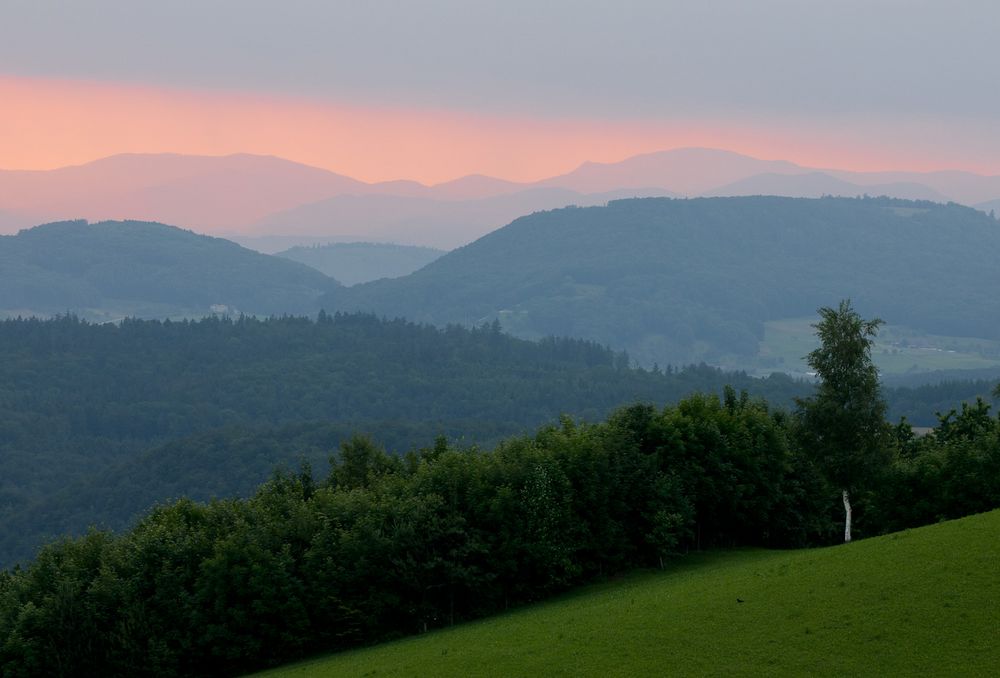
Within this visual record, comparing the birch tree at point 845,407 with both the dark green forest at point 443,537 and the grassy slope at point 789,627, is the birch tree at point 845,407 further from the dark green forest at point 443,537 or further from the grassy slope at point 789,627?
the grassy slope at point 789,627

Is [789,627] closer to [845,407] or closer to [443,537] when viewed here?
[845,407]

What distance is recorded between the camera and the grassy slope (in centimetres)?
3719

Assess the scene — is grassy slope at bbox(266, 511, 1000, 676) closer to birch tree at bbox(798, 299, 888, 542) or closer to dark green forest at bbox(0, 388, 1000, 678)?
dark green forest at bbox(0, 388, 1000, 678)

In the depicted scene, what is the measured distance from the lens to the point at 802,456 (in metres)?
68.1

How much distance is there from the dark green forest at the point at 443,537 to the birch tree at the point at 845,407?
1.03 m

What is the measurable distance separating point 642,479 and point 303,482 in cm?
2448

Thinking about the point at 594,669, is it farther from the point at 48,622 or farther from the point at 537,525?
the point at 48,622

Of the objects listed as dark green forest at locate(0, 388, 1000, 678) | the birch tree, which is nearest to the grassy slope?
dark green forest at locate(0, 388, 1000, 678)

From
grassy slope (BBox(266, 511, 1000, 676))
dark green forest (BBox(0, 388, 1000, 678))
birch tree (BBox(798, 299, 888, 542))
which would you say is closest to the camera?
grassy slope (BBox(266, 511, 1000, 676))

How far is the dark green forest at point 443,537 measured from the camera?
5744cm

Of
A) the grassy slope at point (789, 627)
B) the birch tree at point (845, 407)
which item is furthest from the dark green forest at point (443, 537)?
the grassy slope at point (789, 627)

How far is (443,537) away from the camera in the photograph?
200ft

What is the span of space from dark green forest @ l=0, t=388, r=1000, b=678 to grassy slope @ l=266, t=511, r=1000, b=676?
23.6 feet

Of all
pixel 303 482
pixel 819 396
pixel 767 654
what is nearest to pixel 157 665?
pixel 303 482
